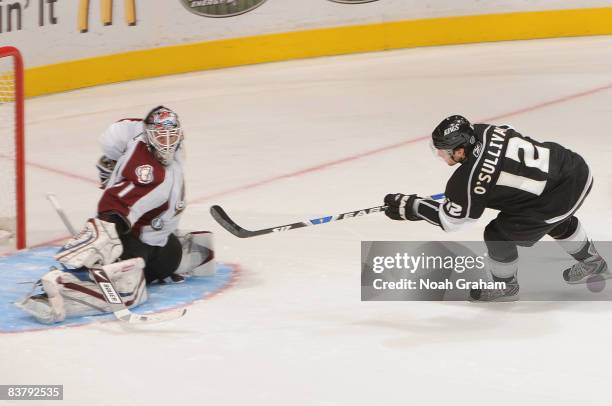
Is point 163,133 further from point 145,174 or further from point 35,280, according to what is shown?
point 35,280

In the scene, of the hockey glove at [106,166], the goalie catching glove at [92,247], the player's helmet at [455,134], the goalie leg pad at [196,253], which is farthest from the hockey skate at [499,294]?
the hockey glove at [106,166]

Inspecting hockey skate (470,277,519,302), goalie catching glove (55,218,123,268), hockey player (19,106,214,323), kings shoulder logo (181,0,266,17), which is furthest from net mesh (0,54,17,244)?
kings shoulder logo (181,0,266,17)

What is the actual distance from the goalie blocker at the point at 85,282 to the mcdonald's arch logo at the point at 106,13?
515 cm

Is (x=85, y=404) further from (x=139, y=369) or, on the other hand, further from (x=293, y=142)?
(x=293, y=142)

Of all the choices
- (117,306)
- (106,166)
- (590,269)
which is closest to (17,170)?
(106,166)

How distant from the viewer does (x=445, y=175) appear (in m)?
6.22

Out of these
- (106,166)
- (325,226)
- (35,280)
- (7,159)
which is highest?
(106,166)

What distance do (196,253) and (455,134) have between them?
1237 mm

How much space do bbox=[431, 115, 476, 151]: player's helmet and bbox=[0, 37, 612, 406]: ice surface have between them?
0.66 m

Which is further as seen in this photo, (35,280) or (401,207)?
Result: (35,280)

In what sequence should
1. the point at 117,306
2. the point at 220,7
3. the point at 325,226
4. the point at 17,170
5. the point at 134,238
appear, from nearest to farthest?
the point at 117,306
the point at 134,238
the point at 17,170
the point at 325,226
the point at 220,7

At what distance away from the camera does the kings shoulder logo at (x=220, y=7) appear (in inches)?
375

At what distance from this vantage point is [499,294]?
165 inches

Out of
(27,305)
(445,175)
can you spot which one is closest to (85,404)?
(27,305)
